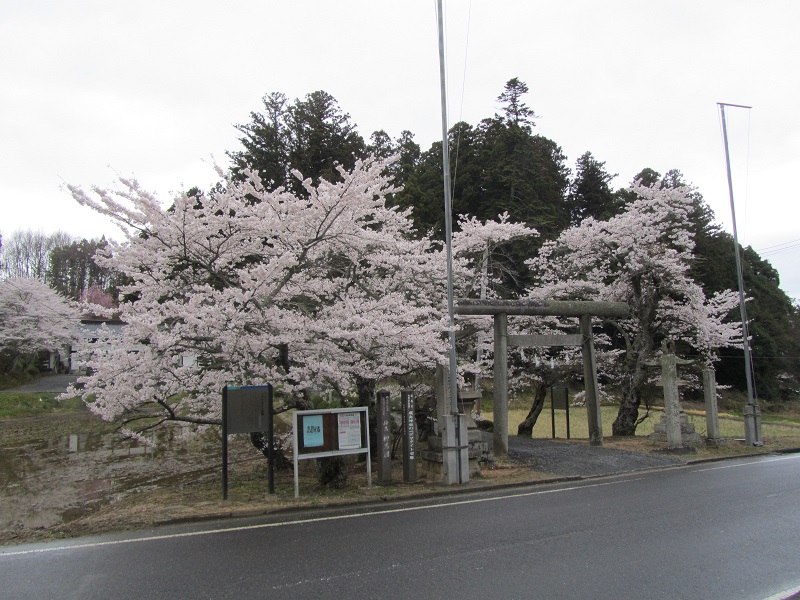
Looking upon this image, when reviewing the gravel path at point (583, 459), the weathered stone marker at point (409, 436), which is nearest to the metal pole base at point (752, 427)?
the gravel path at point (583, 459)

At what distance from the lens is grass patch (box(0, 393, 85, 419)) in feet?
99.0

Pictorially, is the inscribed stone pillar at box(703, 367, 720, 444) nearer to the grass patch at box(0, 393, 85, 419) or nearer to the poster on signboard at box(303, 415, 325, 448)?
the poster on signboard at box(303, 415, 325, 448)

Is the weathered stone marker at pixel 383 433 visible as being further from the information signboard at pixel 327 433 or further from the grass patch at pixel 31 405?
the grass patch at pixel 31 405

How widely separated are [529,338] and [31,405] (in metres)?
30.8

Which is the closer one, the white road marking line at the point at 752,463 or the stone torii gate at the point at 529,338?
the white road marking line at the point at 752,463

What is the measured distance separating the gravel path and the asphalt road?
3.75m

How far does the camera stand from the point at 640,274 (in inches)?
791

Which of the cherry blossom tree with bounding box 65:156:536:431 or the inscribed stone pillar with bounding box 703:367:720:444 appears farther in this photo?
the inscribed stone pillar with bounding box 703:367:720:444

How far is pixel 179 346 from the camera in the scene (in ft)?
32.3

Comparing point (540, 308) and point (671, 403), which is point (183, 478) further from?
point (671, 403)

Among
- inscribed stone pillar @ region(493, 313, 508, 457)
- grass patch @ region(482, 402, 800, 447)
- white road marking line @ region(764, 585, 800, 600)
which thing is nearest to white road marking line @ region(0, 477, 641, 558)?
inscribed stone pillar @ region(493, 313, 508, 457)

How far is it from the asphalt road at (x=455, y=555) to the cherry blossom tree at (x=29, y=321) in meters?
36.8

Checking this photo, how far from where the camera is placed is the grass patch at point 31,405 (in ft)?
99.0

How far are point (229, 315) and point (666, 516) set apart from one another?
7.58 metres
